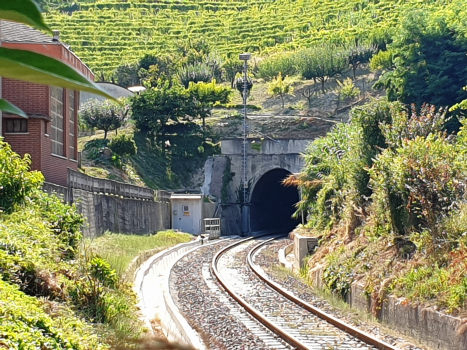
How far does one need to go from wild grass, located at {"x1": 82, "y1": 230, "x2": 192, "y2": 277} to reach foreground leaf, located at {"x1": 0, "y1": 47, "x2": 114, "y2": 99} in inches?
558

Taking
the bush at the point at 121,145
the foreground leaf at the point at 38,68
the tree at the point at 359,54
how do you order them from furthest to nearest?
the tree at the point at 359,54 < the bush at the point at 121,145 < the foreground leaf at the point at 38,68

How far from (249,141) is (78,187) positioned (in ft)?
80.9

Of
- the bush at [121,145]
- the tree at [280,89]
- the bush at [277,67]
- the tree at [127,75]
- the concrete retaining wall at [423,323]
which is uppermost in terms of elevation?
the bush at [277,67]

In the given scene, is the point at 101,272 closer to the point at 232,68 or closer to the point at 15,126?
the point at 15,126

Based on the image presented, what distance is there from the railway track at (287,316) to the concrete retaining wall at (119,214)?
4.43 m

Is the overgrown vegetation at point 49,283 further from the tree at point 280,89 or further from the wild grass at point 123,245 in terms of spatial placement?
the tree at point 280,89

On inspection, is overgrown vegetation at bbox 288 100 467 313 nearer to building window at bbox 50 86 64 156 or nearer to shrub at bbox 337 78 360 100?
building window at bbox 50 86 64 156

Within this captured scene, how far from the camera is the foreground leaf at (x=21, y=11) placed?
88 cm

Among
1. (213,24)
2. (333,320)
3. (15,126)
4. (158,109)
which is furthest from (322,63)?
(333,320)

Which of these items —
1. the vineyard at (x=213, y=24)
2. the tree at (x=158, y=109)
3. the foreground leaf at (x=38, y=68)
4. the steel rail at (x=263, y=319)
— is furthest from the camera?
the vineyard at (x=213, y=24)

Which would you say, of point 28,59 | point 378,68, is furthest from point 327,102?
point 28,59

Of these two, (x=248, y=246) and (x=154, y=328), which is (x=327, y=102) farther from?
(x=154, y=328)

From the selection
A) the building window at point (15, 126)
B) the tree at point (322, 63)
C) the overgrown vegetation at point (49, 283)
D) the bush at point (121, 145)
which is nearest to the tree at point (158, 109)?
the bush at point (121, 145)

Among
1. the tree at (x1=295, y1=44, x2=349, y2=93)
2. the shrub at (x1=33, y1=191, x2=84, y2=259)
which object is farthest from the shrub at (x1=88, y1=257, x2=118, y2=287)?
the tree at (x1=295, y1=44, x2=349, y2=93)
